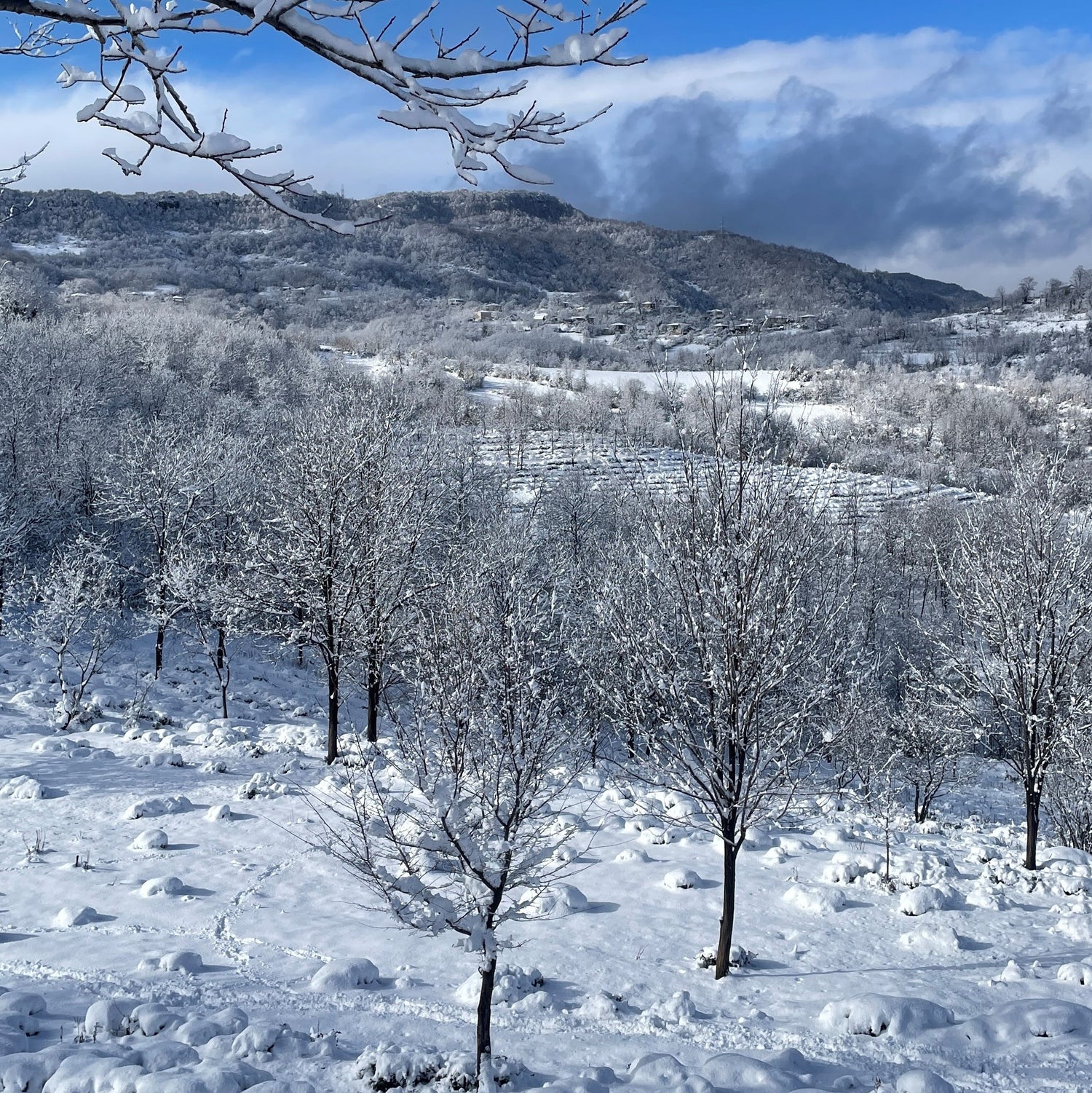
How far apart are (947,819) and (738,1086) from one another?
17.7 meters

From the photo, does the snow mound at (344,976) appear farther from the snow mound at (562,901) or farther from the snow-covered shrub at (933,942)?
the snow-covered shrub at (933,942)

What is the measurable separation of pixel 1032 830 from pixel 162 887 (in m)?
12.9

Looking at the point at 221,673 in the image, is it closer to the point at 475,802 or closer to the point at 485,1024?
the point at 475,802

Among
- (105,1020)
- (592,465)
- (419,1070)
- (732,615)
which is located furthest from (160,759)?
(592,465)

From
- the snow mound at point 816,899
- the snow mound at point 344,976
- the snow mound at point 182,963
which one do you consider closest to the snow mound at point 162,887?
the snow mound at point 182,963

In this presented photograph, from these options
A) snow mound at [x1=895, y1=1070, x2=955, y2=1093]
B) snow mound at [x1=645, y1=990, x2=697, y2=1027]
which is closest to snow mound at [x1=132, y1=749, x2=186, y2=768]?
snow mound at [x1=645, y1=990, x2=697, y2=1027]

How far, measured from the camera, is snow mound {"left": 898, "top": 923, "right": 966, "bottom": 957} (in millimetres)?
8094

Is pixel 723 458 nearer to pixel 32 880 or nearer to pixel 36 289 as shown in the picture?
pixel 32 880

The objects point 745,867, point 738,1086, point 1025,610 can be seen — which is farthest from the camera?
point 1025,610

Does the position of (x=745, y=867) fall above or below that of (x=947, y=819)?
above

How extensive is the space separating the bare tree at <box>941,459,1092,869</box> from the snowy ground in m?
1.99

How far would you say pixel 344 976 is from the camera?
6.92 metres

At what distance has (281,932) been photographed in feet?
27.1

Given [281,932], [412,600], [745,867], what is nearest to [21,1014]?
[281,932]
